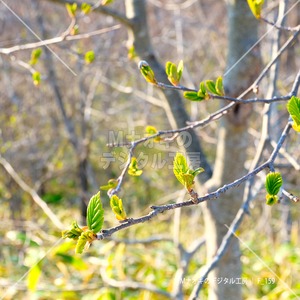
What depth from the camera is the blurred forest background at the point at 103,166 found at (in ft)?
7.03

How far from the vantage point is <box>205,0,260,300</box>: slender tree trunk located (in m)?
1.21

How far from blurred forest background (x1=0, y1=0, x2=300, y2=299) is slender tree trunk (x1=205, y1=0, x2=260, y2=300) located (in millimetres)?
125

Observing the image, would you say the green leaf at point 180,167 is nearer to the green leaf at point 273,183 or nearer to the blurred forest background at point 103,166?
the green leaf at point 273,183

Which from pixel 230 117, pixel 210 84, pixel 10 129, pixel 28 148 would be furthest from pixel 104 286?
pixel 28 148

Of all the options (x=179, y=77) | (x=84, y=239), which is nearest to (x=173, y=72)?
(x=179, y=77)

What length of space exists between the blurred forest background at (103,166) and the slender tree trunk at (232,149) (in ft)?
0.41

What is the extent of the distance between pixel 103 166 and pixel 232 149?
7.47ft

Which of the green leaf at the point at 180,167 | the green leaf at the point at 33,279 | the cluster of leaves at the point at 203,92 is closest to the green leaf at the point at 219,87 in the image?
the cluster of leaves at the point at 203,92

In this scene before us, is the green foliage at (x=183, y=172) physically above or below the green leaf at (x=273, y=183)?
above

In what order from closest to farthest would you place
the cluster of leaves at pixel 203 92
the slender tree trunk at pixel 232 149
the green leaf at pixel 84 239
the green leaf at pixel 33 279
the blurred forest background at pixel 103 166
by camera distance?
the green leaf at pixel 84 239 < the cluster of leaves at pixel 203 92 < the slender tree trunk at pixel 232 149 < the green leaf at pixel 33 279 < the blurred forest background at pixel 103 166

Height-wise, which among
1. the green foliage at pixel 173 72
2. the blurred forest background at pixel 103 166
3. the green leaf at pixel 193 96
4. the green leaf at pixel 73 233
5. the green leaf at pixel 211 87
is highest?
the green foliage at pixel 173 72

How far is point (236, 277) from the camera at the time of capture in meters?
1.36

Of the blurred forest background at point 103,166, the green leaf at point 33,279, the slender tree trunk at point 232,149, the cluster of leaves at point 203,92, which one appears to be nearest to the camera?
the cluster of leaves at point 203,92

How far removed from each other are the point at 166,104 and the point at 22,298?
54.9 inches
